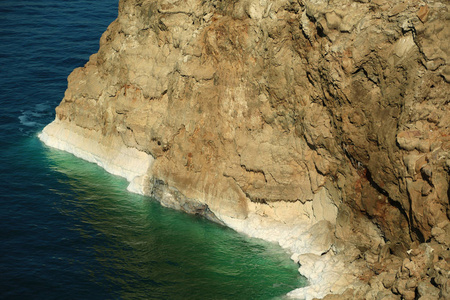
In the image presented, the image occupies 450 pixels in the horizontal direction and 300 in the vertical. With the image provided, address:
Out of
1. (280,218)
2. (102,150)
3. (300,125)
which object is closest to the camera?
(300,125)

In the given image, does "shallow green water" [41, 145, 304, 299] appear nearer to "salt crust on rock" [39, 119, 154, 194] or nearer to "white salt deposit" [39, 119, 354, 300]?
"white salt deposit" [39, 119, 354, 300]

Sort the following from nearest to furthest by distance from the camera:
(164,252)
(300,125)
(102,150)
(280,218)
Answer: (300,125)
(164,252)
(280,218)
(102,150)

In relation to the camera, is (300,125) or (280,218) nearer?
(300,125)

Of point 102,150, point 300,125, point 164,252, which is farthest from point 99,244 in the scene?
point 300,125

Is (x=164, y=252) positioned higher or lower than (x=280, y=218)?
lower

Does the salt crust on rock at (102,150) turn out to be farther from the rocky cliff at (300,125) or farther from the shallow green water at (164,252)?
the shallow green water at (164,252)

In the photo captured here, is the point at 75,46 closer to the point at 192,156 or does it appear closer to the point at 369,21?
the point at 192,156

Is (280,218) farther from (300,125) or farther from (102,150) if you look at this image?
(102,150)

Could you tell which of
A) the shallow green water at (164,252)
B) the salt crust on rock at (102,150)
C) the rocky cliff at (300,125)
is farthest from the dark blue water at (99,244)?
the rocky cliff at (300,125)
